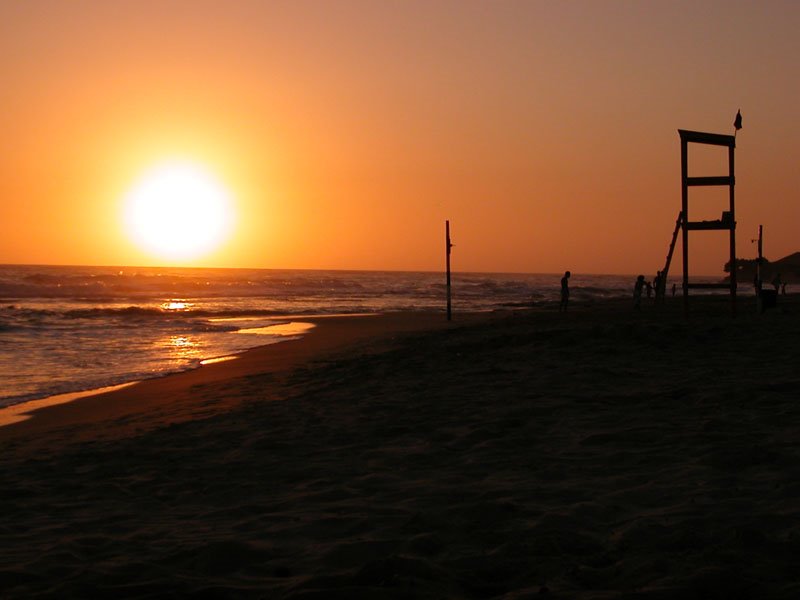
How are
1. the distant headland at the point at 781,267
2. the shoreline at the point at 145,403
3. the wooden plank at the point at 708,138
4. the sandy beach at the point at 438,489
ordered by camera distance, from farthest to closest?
1. the distant headland at the point at 781,267
2. the wooden plank at the point at 708,138
3. the shoreline at the point at 145,403
4. the sandy beach at the point at 438,489

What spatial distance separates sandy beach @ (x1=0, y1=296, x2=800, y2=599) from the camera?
398cm

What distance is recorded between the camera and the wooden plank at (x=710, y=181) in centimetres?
1745

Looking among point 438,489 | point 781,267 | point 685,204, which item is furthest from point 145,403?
point 781,267

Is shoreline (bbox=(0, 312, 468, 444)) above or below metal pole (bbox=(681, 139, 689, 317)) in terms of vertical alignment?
below

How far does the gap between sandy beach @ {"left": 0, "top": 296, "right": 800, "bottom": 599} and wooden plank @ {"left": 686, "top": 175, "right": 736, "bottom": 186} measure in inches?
297

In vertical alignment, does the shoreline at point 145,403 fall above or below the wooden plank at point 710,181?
below

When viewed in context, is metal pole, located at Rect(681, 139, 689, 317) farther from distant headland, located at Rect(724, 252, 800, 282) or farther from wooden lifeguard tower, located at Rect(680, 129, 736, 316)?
distant headland, located at Rect(724, 252, 800, 282)

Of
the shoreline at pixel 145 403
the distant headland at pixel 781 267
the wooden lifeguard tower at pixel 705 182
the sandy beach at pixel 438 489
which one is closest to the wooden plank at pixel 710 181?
the wooden lifeguard tower at pixel 705 182

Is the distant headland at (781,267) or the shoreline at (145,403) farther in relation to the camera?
the distant headland at (781,267)

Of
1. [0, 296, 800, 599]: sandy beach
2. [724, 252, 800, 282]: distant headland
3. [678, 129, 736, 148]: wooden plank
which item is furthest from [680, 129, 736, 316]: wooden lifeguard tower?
[724, 252, 800, 282]: distant headland

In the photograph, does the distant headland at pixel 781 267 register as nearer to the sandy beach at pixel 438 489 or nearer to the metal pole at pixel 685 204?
the metal pole at pixel 685 204

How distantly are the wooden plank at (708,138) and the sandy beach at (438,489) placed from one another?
25.5 ft

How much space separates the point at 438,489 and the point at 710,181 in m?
14.3

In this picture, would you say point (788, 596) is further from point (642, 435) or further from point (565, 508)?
point (642, 435)
